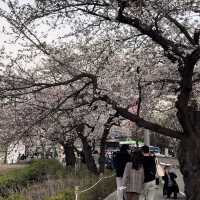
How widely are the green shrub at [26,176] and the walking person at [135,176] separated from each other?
28.0 ft

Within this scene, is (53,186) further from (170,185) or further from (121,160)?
(121,160)

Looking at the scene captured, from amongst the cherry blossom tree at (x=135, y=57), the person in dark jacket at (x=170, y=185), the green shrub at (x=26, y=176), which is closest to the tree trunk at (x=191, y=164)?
the cherry blossom tree at (x=135, y=57)

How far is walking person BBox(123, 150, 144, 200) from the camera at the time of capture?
39.0ft

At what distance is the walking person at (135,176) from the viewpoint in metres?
11.9

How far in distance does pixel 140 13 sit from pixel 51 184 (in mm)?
10212

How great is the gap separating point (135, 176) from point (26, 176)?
15152 millimetres

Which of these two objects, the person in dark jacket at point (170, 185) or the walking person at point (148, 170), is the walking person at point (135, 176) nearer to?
the walking person at point (148, 170)

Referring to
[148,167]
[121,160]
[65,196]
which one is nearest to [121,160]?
[121,160]

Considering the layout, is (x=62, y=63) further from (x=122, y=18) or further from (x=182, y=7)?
(x=182, y=7)

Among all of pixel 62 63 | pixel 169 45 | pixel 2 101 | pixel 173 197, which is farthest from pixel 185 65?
pixel 173 197

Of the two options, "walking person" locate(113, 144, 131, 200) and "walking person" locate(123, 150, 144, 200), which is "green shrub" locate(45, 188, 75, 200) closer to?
"walking person" locate(113, 144, 131, 200)

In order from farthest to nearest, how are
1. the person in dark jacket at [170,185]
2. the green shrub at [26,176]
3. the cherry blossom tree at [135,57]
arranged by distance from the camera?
1. the green shrub at [26,176]
2. the person in dark jacket at [170,185]
3. the cherry blossom tree at [135,57]

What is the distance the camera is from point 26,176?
26.2m

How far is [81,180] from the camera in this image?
18.9 metres
